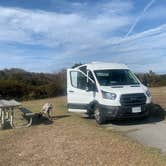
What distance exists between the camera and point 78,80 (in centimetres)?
1648

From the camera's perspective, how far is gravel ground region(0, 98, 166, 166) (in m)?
8.47

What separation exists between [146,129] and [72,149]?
12.6 ft

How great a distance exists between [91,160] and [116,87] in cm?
643

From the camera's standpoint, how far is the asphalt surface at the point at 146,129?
1060 cm

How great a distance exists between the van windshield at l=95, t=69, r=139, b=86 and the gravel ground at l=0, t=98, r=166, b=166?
2685mm

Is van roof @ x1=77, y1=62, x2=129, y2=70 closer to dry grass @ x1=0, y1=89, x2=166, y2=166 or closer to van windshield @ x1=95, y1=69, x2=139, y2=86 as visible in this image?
van windshield @ x1=95, y1=69, x2=139, y2=86

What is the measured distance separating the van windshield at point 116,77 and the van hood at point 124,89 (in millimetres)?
517

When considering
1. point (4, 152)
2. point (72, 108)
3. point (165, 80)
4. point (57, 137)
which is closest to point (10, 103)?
point (72, 108)

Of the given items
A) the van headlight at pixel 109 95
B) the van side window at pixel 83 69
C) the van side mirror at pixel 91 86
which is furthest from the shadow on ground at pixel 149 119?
the van side window at pixel 83 69

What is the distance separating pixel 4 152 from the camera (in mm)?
10000

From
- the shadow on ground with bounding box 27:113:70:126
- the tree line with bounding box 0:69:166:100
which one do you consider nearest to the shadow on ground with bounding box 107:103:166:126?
the shadow on ground with bounding box 27:113:70:126

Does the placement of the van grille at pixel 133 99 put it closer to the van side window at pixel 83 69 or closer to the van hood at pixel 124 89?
the van hood at pixel 124 89

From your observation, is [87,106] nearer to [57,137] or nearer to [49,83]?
[57,137]

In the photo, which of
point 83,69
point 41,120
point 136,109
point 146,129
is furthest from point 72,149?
point 83,69
